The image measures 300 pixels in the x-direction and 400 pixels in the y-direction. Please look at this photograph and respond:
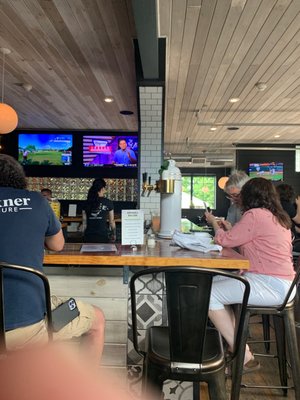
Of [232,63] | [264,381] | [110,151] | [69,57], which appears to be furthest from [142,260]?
[110,151]

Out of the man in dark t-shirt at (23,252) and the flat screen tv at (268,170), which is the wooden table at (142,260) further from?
the flat screen tv at (268,170)

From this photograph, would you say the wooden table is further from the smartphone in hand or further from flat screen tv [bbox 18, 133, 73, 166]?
flat screen tv [bbox 18, 133, 73, 166]

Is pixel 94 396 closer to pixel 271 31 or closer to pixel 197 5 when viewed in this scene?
pixel 197 5

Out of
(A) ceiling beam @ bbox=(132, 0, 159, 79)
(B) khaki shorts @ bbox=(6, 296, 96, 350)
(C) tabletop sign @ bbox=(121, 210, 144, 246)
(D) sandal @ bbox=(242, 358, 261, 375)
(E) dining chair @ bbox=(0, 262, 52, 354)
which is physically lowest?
(D) sandal @ bbox=(242, 358, 261, 375)

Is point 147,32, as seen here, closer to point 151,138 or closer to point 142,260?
point 151,138

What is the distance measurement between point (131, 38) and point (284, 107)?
3.53m

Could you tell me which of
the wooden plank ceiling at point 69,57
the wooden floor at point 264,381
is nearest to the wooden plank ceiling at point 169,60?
the wooden plank ceiling at point 69,57

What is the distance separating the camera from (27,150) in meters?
8.10

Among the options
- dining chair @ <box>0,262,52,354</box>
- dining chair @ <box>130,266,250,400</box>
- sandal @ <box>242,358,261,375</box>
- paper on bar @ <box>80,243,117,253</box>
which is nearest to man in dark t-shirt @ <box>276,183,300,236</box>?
sandal @ <box>242,358,261,375</box>

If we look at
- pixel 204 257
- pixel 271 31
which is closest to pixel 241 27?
pixel 271 31

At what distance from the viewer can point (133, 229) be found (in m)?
2.11

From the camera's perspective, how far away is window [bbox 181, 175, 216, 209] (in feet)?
53.8

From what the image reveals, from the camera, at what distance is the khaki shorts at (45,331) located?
4.61ft

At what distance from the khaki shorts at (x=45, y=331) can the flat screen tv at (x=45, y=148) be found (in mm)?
6720
